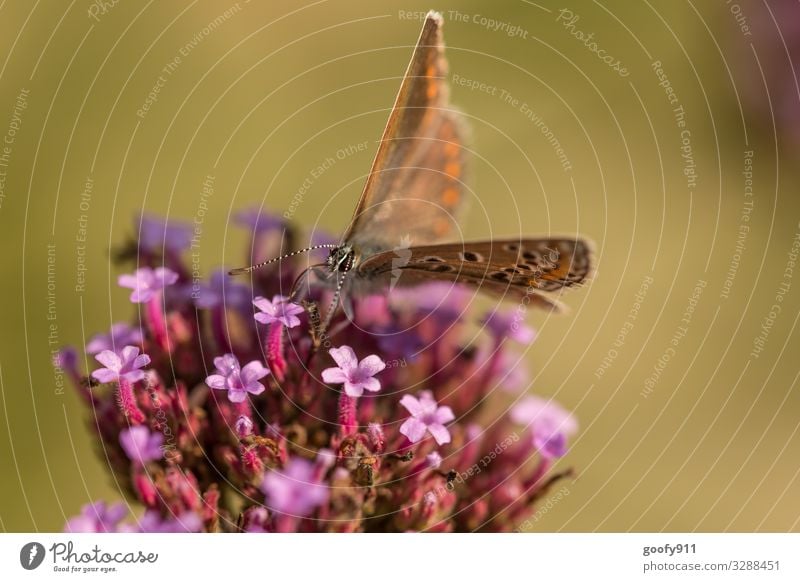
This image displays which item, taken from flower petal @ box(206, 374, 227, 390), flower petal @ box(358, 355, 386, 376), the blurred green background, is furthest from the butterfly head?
the blurred green background

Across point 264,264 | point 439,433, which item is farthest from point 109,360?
point 439,433

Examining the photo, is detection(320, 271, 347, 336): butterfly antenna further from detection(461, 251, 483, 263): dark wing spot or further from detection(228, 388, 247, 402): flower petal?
detection(461, 251, 483, 263): dark wing spot

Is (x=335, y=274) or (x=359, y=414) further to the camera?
(x=335, y=274)

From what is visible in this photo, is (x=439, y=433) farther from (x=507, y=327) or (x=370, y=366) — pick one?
(x=507, y=327)

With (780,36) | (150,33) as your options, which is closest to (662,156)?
(780,36)

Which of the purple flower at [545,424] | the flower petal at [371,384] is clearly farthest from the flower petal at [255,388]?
the purple flower at [545,424]

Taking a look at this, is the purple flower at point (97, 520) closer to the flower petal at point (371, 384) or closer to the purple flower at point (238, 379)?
the purple flower at point (238, 379)
